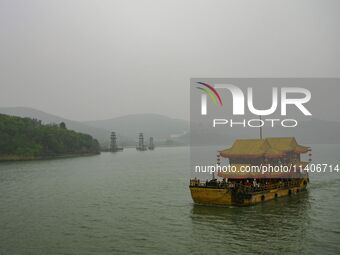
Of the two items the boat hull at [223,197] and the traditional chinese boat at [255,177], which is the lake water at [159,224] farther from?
the traditional chinese boat at [255,177]

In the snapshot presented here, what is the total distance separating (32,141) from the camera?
125188 mm

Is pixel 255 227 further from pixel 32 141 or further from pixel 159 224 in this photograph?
pixel 32 141

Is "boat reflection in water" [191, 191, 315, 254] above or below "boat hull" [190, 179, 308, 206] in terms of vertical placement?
below

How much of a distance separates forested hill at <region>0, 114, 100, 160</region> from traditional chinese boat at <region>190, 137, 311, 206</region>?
282 ft

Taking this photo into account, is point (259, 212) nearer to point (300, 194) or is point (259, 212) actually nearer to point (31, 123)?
point (300, 194)

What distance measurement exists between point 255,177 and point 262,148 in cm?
355

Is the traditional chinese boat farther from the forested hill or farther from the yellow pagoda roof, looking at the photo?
the forested hill

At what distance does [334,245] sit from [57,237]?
18.2 metres

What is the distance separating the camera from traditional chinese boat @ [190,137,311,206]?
3559 centimetres

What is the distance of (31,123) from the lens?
5541 inches

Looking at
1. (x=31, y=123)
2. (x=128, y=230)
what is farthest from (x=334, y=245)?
(x=31, y=123)

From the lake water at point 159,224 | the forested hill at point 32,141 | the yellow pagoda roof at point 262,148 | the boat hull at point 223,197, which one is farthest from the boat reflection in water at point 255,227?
the forested hill at point 32,141

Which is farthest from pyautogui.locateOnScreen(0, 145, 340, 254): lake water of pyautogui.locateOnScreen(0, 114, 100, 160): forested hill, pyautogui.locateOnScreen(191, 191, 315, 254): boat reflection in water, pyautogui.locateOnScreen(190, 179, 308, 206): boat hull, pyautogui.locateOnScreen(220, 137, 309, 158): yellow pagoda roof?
pyautogui.locateOnScreen(0, 114, 100, 160): forested hill

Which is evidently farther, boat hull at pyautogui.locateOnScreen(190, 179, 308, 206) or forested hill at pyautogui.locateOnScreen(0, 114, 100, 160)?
forested hill at pyautogui.locateOnScreen(0, 114, 100, 160)
